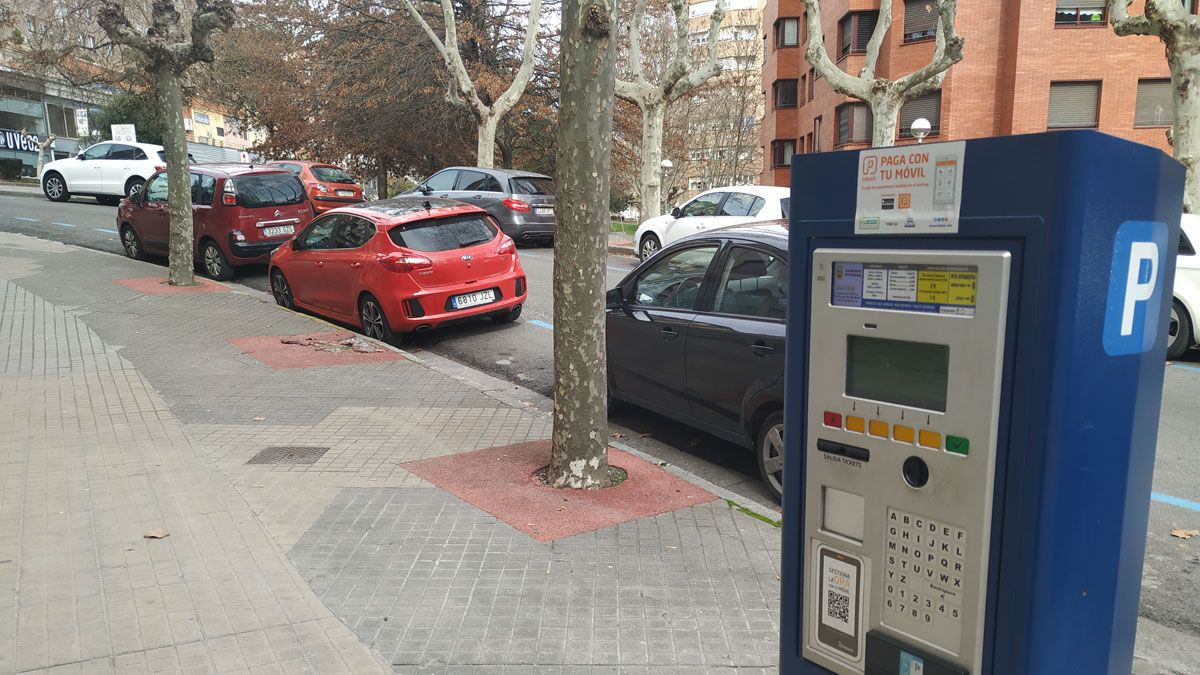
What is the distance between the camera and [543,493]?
16.7 feet

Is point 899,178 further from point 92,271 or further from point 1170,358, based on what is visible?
point 92,271

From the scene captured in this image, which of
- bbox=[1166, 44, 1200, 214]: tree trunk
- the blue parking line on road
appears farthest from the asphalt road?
bbox=[1166, 44, 1200, 214]: tree trunk

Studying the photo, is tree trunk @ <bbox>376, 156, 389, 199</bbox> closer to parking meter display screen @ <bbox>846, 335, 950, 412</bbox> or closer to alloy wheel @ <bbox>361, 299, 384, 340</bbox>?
alloy wheel @ <bbox>361, 299, 384, 340</bbox>

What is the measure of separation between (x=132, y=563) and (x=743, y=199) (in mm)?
13230

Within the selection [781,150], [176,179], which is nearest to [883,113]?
[176,179]

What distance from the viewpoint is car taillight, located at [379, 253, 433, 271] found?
965cm

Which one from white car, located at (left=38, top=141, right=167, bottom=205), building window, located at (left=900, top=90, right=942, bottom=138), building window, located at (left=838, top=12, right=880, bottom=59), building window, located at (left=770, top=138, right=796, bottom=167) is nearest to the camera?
white car, located at (left=38, top=141, right=167, bottom=205)

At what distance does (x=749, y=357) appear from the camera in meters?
5.54

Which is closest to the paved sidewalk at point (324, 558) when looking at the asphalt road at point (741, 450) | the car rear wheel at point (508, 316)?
the asphalt road at point (741, 450)

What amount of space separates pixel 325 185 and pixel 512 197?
194 inches

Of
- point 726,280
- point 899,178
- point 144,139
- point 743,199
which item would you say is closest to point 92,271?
point 743,199

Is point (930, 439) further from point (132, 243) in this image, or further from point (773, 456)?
point (132, 243)

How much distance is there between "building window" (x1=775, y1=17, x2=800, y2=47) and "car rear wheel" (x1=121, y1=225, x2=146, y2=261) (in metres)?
33.1

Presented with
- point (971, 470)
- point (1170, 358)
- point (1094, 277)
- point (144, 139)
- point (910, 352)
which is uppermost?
point (144, 139)
